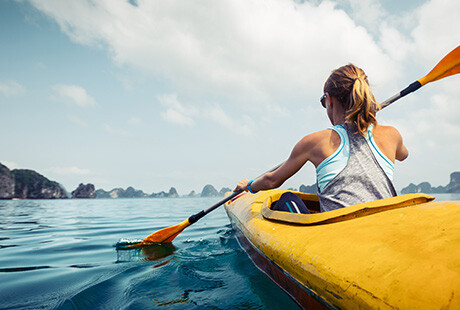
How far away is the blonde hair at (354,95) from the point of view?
5.76 ft

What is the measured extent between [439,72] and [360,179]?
9.73 feet

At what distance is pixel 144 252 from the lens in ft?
12.0

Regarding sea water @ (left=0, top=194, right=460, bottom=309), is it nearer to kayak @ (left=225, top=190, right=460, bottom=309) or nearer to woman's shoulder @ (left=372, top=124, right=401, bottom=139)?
kayak @ (left=225, top=190, right=460, bottom=309)

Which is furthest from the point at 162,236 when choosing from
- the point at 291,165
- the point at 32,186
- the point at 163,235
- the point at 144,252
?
the point at 32,186

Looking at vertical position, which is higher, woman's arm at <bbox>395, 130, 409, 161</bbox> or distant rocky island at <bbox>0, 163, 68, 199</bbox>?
distant rocky island at <bbox>0, 163, 68, 199</bbox>

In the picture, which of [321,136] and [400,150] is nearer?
[321,136]

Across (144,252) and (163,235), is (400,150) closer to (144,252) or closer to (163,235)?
(144,252)

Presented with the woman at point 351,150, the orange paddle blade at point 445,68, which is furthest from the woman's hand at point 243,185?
the orange paddle blade at point 445,68

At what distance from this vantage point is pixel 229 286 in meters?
2.18

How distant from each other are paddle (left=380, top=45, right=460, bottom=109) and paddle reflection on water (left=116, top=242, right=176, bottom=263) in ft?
12.3

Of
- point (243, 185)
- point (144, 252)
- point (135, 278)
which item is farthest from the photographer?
point (144, 252)

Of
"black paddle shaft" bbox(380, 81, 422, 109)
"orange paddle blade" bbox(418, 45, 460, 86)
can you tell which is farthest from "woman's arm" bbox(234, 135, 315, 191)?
"orange paddle blade" bbox(418, 45, 460, 86)

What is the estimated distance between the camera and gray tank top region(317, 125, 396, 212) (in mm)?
1679

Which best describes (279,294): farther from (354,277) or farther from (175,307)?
(354,277)
